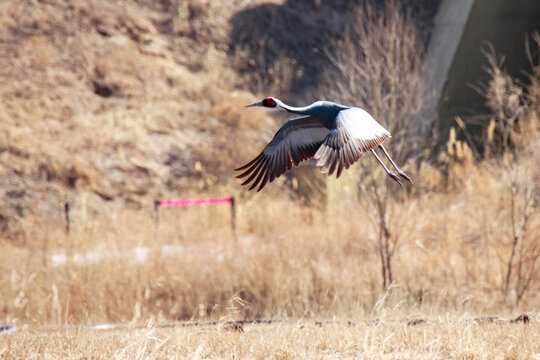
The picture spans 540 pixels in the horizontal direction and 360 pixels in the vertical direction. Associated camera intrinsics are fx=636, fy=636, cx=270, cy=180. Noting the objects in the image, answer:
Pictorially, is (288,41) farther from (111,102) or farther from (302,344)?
(302,344)

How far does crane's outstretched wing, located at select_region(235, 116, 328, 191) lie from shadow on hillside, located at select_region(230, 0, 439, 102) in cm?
1470

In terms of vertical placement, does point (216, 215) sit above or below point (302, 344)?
above

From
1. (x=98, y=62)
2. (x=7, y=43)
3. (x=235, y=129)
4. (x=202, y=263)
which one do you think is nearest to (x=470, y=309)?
(x=202, y=263)

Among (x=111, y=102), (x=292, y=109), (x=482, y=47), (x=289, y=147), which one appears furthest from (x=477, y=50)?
(x=292, y=109)

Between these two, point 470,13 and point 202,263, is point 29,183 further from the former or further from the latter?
point 470,13

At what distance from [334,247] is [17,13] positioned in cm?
1400

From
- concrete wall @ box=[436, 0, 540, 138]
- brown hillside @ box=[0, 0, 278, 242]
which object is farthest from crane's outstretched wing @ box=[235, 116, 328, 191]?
concrete wall @ box=[436, 0, 540, 138]

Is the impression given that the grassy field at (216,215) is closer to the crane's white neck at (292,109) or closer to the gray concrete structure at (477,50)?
the gray concrete structure at (477,50)

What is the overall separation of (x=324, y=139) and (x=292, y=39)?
59.0 ft

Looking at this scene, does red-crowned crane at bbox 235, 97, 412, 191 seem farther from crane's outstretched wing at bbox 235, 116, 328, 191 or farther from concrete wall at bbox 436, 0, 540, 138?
concrete wall at bbox 436, 0, 540, 138

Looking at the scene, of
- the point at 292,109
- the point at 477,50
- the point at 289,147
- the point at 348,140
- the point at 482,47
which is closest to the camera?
the point at 348,140

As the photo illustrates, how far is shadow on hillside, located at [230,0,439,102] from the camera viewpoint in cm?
2041

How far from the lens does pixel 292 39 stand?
866 inches

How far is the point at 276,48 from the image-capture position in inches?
851
